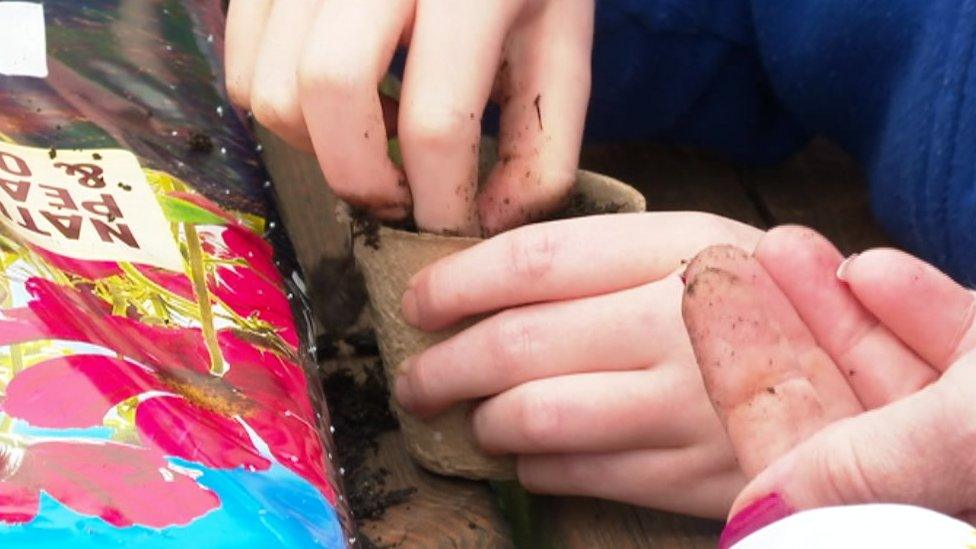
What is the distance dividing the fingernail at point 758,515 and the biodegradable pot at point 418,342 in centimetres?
31

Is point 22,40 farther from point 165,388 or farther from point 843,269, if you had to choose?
point 843,269

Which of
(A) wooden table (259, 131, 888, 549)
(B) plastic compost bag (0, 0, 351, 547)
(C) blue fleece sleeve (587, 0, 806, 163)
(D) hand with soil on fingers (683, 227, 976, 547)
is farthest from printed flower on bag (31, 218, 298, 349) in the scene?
(C) blue fleece sleeve (587, 0, 806, 163)

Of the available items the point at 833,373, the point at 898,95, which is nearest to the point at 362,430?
the point at 833,373

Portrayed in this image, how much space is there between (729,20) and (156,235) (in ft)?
1.63

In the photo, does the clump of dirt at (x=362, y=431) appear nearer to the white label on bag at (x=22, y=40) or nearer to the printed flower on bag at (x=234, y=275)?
the printed flower on bag at (x=234, y=275)

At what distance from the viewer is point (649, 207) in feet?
3.59

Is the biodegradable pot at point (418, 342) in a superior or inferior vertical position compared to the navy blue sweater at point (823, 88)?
inferior

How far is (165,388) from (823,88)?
21.9 inches

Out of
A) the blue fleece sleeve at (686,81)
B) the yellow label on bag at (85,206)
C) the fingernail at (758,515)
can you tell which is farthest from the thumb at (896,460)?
the blue fleece sleeve at (686,81)

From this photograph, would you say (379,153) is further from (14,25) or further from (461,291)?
(14,25)

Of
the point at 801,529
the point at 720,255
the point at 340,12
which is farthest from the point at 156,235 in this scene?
the point at 801,529

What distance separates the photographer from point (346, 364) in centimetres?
89

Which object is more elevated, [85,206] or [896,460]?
[896,460]

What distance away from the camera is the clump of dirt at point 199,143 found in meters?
0.87
